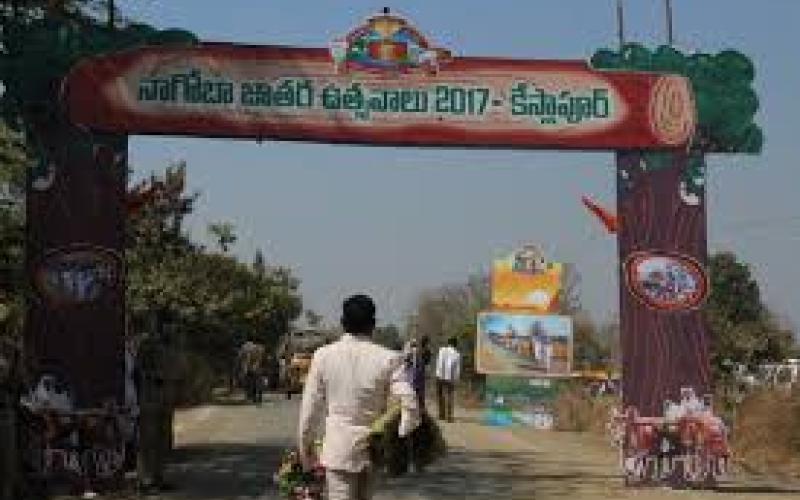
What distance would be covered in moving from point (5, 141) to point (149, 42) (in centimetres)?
292

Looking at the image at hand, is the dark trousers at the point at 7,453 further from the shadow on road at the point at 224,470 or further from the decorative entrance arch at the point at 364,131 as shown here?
the decorative entrance arch at the point at 364,131

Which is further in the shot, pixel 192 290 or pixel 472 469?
pixel 192 290

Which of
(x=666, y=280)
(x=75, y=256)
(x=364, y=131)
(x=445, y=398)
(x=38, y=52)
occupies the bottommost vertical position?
(x=445, y=398)

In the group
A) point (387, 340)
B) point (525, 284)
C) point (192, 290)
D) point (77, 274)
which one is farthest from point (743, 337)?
point (77, 274)

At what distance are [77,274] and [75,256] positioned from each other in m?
0.22

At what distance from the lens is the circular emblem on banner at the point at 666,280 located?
2117 centimetres

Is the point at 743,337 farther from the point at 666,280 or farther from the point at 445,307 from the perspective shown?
the point at 445,307

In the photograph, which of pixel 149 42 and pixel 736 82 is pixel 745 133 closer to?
pixel 736 82

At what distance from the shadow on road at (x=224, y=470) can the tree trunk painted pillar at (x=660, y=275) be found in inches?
193

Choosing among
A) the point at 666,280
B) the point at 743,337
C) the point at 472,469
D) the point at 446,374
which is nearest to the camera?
the point at 666,280

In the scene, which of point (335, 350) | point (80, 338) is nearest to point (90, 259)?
point (80, 338)

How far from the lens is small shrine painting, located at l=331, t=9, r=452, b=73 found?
20359 millimetres

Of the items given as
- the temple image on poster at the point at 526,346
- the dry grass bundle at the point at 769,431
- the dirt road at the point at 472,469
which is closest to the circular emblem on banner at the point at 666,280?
the dirt road at the point at 472,469

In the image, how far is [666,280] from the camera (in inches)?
835
